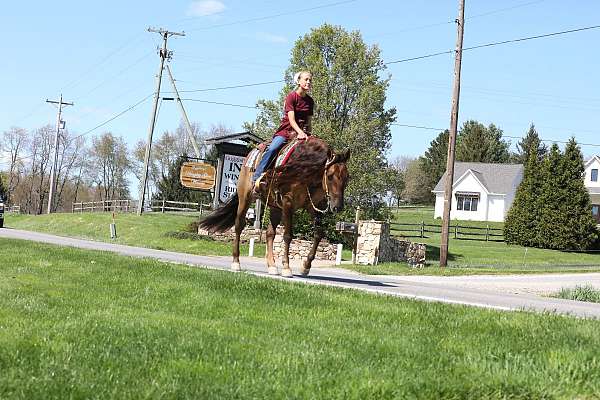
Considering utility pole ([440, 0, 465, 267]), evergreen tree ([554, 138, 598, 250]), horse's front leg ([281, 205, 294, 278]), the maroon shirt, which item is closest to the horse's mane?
the maroon shirt

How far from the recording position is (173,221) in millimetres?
45594

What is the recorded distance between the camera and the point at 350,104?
37.2 m

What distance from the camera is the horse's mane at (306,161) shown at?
1157 cm

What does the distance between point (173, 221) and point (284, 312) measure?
3917 centimetres

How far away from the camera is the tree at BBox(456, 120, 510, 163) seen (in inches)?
4043

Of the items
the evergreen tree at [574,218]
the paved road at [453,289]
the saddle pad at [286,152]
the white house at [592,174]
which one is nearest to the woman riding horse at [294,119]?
the saddle pad at [286,152]

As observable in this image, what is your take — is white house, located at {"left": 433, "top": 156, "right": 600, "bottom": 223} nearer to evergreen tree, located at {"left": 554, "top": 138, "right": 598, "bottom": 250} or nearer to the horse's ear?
evergreen tree, located at {"left": 554, "top": 138, "right": 598, "bottom": 250}

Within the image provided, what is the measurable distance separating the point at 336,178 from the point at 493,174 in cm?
7592

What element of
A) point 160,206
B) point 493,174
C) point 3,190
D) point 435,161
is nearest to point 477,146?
point 435,161

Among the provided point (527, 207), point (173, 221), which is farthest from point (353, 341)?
point (527, 207)

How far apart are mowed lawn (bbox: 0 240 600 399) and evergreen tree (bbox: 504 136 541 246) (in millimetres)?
47095

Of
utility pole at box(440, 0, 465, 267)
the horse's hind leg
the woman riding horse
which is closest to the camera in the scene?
the woman riding horse

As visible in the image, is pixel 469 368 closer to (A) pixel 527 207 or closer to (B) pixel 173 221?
(B) pixel 173 221

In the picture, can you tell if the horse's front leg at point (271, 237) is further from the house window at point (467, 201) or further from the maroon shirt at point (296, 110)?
the house window at point (467, 201)
